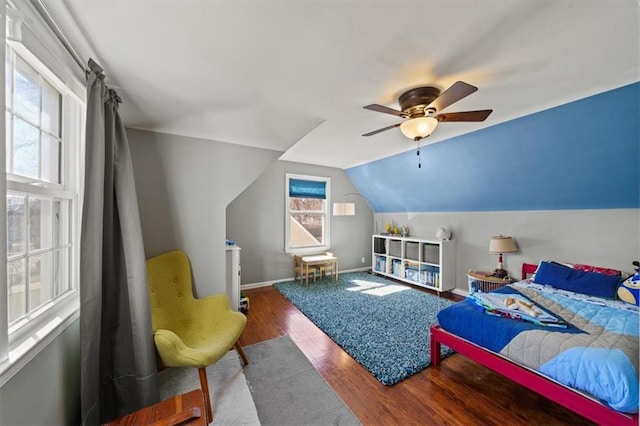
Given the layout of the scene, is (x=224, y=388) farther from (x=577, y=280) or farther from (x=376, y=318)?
(x=577, y=280)

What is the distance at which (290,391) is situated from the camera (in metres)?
1.85

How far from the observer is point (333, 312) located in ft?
10.6

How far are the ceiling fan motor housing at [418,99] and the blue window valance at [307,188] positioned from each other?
9.88ft

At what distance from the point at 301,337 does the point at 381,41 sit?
9.00 feet

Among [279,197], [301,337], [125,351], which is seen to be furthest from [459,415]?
[279,197]

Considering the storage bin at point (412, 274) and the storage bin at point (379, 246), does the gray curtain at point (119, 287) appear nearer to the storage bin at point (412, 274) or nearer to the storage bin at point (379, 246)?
the storage bin at point (412, 274)

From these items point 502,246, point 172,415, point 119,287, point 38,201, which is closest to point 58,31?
point 38,201

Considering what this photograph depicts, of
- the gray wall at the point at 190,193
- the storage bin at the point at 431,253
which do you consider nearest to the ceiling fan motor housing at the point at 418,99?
the gray wall at the point at 190,193

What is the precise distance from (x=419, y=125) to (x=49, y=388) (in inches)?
107

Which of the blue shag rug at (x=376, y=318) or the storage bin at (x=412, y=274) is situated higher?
the storage bin at (x=412, y=274)

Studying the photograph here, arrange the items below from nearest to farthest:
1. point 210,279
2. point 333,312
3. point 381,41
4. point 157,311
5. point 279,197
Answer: point 381,41, point 157,311, point 210,279, point 333,312, point 279,197

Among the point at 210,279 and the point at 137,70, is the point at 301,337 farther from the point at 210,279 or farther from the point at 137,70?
the point at 137,70

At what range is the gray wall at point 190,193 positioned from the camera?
2361mm

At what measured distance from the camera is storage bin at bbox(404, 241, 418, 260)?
14.8 ft
